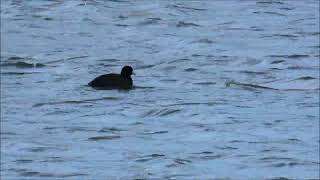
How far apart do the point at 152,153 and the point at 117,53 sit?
8.96m

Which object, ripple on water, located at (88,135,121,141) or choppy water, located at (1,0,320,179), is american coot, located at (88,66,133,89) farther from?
ripple on water, located at (88,135,121,141)

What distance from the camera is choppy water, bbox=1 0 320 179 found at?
42.3 feet

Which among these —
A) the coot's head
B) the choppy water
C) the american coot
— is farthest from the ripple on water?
the coot's head

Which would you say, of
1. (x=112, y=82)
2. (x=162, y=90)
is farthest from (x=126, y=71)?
(x=162, y=90)

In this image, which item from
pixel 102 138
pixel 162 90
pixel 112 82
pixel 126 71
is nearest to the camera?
pixel 102 138

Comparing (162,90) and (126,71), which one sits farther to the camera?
(126,71)

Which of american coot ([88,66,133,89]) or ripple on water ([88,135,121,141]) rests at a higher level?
ripple on water ([88,135,121,141])

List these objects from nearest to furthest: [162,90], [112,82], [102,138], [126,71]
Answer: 1. [102,138]
2. [162,90]
3. [112,82]
4. [126,71]

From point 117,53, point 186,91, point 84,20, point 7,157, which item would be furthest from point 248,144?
point 84,20

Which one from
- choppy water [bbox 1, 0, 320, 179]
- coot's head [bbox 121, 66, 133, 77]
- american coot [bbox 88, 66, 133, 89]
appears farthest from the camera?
coot's head [bbox 121, 66, 133, 77]

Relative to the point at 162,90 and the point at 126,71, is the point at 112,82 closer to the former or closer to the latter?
the point at 126,71

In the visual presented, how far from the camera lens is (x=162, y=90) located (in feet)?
59.9

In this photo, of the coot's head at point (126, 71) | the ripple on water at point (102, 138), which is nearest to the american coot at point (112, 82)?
the coot's head at point (126, 71)

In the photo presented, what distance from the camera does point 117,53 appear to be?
874 inches
